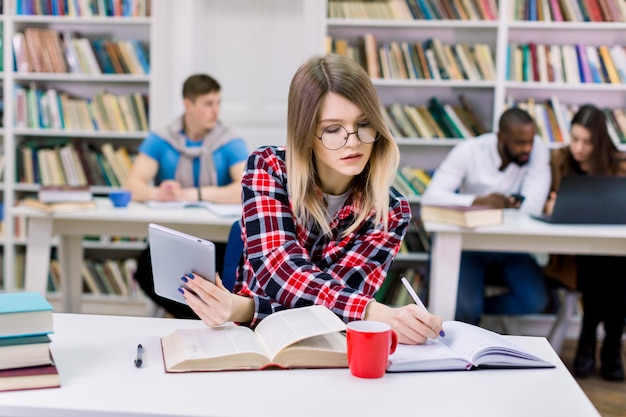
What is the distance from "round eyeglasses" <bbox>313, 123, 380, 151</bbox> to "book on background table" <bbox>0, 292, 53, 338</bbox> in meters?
0.66

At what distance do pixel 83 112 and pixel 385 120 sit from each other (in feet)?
6.85

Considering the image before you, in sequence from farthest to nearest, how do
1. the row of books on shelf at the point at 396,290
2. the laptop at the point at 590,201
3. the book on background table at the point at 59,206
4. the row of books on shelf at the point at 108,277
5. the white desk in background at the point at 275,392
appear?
the row of books on shelf at the point at 108,277 → the row of books on shelf at the point at 396,290 → the book on background table at the point at 59,206 → the laptop at the point at 590,201 → the white desk in background at the point at 275,392

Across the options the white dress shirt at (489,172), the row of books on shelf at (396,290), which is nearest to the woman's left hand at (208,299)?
the white dress shirt at (489,172)

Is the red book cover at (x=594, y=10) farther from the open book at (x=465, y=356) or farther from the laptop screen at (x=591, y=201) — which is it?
the open book at (x=465, y=356)

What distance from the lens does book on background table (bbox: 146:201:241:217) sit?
2.83m

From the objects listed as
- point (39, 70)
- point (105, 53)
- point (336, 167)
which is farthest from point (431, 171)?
point (336, 167)

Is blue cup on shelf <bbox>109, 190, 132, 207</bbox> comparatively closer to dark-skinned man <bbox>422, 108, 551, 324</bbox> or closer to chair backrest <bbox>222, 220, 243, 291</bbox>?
chair backrest <bbox>222, 220, 243, 291</bbox>

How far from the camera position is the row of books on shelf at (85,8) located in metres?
4.06

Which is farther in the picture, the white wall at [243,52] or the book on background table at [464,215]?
the white wall at [243,52]

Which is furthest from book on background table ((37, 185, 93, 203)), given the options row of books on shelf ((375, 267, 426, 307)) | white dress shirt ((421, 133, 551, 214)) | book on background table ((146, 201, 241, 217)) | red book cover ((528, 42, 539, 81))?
red book cover ((528, 42, 539, 81))

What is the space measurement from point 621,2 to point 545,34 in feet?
1.36

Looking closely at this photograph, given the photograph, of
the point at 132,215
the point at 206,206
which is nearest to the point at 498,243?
the point at 206,206

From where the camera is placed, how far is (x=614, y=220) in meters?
2.78

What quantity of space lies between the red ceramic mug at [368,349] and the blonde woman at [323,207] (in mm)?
225
